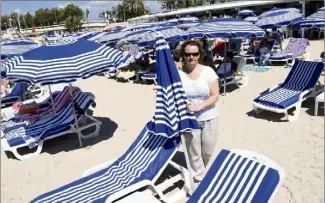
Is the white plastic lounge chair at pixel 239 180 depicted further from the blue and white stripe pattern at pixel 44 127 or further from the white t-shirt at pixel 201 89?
the blue and white stripe pattern at pixel 44 127

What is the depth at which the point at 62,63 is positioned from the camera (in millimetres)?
4910

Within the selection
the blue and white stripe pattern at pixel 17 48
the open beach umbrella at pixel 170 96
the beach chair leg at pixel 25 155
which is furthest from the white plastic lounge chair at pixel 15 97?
the open beach umbrella at pixel 170 96

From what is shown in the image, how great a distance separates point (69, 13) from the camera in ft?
270

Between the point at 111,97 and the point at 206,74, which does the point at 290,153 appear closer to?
the point at 206,74

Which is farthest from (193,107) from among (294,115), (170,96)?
(294,115)

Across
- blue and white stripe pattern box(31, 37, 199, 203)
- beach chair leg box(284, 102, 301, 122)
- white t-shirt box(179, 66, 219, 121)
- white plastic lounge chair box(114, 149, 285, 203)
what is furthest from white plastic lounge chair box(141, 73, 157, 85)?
white plastic lounge chair box(114, 149, 285, 203)

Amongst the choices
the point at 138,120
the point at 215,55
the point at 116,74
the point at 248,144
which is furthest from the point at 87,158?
the point at 215,55

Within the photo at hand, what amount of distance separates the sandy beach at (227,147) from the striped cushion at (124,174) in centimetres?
94

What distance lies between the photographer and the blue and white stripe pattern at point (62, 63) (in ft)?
15.8

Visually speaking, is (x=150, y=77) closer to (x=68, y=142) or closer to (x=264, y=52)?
(x=264, y=52)

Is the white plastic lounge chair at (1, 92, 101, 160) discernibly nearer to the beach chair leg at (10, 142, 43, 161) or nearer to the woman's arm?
the beach chair leg at (10, 142, 43, 161)

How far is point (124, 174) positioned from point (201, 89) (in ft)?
4.78

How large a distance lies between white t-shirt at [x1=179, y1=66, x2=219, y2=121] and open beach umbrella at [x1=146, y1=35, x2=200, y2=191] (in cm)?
9

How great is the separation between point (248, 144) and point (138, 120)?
8.84 ft
